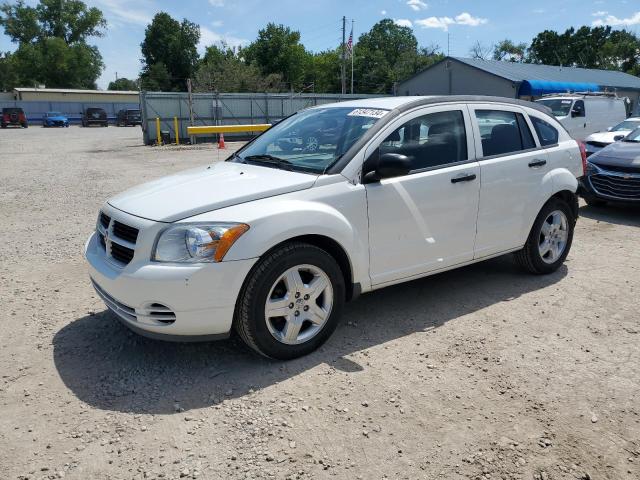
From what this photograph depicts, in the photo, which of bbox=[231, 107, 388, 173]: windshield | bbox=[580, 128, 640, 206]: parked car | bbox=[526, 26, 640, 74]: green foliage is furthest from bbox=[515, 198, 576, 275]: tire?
bbox=[526, 26, 640, 74]: green foliage

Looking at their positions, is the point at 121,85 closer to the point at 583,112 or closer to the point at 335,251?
the point at 583,112

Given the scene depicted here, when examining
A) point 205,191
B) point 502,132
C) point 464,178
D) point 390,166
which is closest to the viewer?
point 205,191

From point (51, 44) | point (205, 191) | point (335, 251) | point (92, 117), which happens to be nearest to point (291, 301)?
point (335, 251)

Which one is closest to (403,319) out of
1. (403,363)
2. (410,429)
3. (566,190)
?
(403,363)

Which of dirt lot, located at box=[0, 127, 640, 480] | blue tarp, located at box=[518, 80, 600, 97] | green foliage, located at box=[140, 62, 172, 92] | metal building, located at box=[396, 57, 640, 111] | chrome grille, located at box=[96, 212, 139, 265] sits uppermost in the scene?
green foliage, located at box=[140, 62, 172, 92]

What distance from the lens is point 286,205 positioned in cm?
335

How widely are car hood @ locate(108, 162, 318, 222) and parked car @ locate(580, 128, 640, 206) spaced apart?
5813 millimetres

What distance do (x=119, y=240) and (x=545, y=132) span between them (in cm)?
414

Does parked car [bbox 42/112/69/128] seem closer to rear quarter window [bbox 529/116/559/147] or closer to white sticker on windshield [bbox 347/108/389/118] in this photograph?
white sticker on windshield [bbox 347/108/389/118]

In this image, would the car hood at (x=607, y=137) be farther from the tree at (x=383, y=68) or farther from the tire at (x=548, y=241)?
the tree at (x=383, y=68)

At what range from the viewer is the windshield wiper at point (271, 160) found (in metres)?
3.91

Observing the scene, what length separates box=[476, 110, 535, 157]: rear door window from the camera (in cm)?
454

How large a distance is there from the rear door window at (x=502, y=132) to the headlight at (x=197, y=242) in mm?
2497

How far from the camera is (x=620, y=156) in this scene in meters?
8.20
